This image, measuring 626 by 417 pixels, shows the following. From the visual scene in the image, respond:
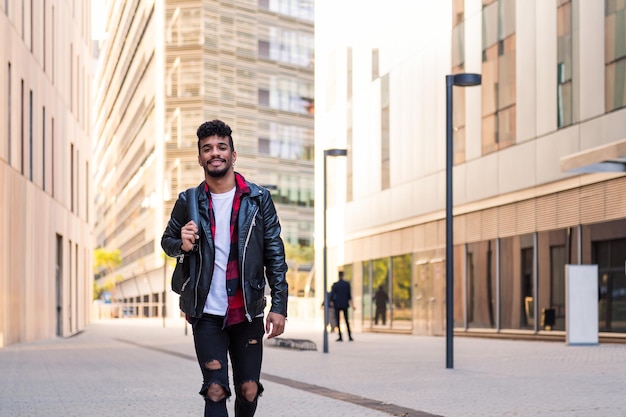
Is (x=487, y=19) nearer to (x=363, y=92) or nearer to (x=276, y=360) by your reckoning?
(x=363, y=92)

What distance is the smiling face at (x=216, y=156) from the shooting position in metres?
5.64

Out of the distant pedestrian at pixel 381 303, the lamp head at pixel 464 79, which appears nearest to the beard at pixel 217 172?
the lamp head at pixel 464 79

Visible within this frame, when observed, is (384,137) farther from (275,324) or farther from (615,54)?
(275,324)

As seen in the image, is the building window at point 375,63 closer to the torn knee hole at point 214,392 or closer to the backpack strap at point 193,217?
the backpack strap at point 193,217

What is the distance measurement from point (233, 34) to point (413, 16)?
1976 inches

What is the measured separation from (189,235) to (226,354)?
67cm

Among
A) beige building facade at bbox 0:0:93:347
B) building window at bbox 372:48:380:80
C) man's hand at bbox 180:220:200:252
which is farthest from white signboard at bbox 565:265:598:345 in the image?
building window at bbox 372:48:380:80

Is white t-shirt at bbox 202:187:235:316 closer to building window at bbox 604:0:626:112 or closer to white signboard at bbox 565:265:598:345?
white signboard at bbox 565:265:598:345

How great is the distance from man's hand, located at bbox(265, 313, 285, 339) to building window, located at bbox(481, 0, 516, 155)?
2539 cm

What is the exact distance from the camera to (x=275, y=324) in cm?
564

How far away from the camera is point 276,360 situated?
1984 cm

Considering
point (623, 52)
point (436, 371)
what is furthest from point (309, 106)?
point (436, 371)

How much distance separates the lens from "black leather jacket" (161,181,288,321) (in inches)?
219

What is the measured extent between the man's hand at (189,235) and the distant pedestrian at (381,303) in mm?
34859
